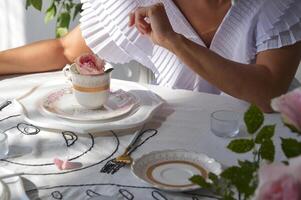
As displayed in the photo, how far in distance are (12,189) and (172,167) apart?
27 centimetres

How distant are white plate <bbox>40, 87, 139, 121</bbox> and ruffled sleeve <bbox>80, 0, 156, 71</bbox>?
313mm

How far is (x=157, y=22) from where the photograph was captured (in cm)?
120

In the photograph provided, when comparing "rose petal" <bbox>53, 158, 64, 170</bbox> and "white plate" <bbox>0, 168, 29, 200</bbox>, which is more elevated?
"white plate" <bbox>0, 168, 29, 200</bbox>

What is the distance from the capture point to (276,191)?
15.5 inches

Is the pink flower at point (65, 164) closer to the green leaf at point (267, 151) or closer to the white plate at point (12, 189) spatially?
the white plate at point (12, 189)

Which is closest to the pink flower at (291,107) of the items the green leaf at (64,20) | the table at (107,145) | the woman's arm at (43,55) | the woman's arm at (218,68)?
the table at (107,145)

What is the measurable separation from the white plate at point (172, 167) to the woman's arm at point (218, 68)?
0.34 metres

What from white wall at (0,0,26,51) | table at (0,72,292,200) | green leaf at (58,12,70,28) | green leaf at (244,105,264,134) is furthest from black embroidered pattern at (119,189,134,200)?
white wall at (0,0,26,51)

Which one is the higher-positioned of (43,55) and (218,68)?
(43,55)

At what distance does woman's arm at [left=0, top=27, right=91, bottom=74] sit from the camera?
1329 mm

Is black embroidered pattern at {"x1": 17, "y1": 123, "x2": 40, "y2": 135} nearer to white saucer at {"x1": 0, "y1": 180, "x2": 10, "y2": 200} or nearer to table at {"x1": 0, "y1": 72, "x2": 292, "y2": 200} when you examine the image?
table at {"x1": 0, "y1": 72, "x2": 292, "y2": 200}

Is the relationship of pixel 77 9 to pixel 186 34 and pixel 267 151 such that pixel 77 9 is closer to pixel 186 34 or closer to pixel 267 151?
pixel 186 34

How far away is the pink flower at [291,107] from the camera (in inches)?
17.4

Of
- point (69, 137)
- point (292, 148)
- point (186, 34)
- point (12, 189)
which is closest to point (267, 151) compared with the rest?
point (292, 148)
